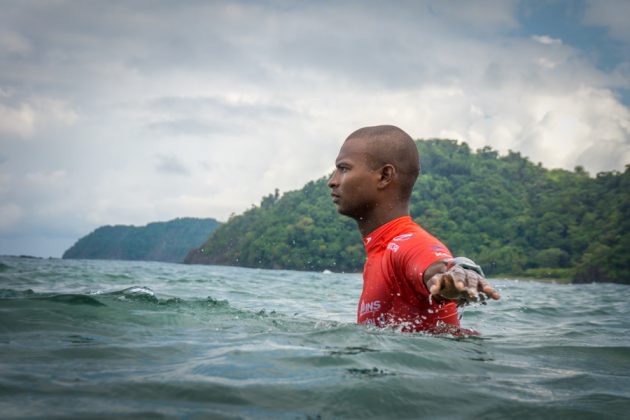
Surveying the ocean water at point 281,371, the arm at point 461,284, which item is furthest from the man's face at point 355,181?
the arm at point 461,284

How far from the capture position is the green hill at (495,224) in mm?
78812

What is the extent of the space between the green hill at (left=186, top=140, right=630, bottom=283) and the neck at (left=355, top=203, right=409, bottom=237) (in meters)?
70.5

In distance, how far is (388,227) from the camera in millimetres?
4383

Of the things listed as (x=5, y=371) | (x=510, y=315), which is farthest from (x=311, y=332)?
(x=510, y=315)

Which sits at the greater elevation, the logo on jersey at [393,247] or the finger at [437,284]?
the logo on jersey at [393,247]

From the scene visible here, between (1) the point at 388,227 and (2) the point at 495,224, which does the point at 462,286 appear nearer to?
(1) the point at 388,227

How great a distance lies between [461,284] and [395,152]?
1795 mm

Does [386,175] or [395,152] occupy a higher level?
[395,152]

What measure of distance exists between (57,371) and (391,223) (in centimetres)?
244

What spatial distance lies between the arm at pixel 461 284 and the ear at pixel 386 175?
1.34m

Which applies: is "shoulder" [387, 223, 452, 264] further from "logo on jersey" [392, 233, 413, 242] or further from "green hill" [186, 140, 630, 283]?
"green hill" [186, 140, 630, 283]

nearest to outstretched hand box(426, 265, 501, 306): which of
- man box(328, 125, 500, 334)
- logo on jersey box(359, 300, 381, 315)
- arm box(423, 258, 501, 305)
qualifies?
arm box(423, 258, 501, 305)

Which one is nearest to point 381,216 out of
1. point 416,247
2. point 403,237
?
point 403,237

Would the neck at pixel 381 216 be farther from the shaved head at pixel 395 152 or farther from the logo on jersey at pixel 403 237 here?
the logo on jersey at pixel 403 237
